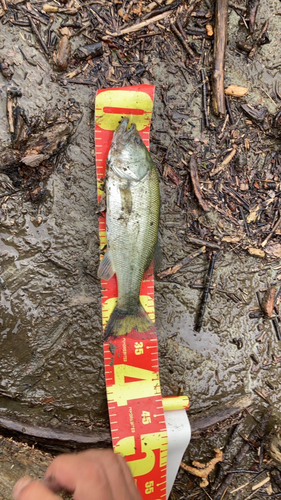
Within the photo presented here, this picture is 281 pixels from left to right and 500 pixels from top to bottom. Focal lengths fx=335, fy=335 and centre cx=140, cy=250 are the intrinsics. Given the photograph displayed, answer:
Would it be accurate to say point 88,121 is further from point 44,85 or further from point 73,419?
point 73,419

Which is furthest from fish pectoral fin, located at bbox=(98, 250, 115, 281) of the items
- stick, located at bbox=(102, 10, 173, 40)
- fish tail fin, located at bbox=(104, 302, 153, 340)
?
stick, located at bbox=(102, 10, 173, 40)

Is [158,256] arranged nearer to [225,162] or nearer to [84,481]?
[225,162]

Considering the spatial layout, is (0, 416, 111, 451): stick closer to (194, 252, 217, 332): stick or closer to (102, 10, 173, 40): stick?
(194, 252, 217, 332): stick

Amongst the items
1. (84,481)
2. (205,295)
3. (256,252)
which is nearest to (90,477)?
(84,481)

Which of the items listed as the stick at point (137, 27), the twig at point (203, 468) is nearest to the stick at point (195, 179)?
the stick at point (137, 27)

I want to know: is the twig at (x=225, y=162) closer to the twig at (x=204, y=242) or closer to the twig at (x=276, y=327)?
the twig at (x=204, y=242)
